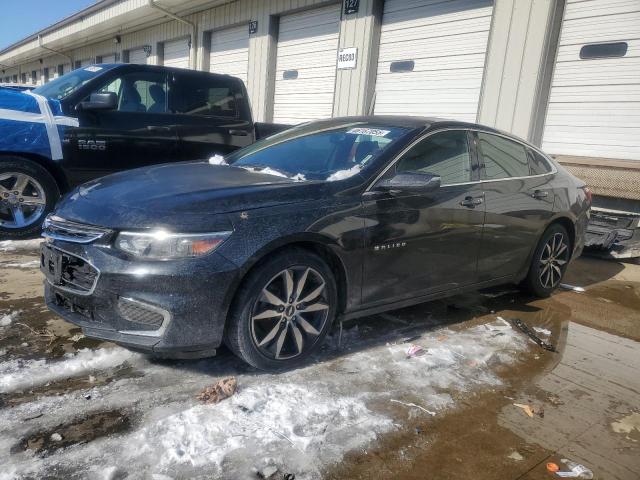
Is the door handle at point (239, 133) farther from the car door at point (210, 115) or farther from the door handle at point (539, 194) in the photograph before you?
the door handle at point (539, 194)

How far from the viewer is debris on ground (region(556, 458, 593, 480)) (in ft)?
7.62

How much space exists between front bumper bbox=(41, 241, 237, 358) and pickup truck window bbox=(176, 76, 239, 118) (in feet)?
12.9

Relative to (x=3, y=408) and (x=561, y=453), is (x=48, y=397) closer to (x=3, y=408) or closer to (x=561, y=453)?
(x=3, y=408)

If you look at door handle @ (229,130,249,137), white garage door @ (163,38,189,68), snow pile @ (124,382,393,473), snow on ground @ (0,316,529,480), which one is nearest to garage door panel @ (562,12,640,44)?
door handle @ (229,130,249,137)

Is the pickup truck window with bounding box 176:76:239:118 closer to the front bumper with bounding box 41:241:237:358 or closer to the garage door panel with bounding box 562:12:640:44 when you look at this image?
the front bumper with bounding box 41:241:237:358

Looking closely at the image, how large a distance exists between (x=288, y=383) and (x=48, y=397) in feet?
4.03

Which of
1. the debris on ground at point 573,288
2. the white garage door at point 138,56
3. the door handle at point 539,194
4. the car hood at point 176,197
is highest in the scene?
the white garage door at point 138,56

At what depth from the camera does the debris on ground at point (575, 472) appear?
2.32m

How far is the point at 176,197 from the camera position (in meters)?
2.80

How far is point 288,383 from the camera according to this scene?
9.48ft

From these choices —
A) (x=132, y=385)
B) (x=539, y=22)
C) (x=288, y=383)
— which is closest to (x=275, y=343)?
(x=288, y=383)

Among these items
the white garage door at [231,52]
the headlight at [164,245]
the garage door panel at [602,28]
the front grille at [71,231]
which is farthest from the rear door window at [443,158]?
the white garage door at [231,52]

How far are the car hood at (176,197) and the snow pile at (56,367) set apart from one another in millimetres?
836

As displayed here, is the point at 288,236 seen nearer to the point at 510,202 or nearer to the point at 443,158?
the point at 443,158
